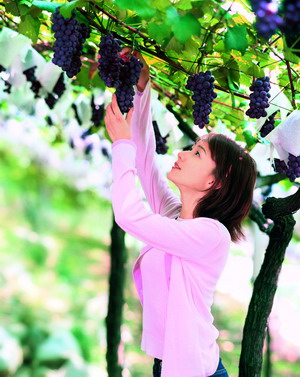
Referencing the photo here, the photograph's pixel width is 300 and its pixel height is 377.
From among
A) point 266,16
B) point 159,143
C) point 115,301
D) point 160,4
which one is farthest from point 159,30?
point 115,301

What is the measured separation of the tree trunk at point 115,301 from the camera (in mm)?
2670

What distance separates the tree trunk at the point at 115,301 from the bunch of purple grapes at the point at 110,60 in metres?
1.44

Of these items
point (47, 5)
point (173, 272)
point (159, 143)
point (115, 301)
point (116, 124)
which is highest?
point (159, 143)

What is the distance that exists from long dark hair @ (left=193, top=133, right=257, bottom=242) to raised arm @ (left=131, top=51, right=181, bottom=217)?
6.5 inches

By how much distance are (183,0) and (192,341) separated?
0.79 meters

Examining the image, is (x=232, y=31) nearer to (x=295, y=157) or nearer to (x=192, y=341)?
(x=295, y=157)

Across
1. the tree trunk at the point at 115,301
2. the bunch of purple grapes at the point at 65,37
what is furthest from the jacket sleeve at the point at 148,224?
the tree trunk at the point at 115,301

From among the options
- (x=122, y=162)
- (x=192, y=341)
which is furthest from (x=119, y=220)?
(x=192, y=341)

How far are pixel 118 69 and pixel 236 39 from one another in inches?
11.0

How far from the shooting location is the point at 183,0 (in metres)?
1.14

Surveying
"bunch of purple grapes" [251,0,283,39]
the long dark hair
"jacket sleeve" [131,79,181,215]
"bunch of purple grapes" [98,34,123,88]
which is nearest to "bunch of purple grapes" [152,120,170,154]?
"jacket sleeve" [131,79,181,215]

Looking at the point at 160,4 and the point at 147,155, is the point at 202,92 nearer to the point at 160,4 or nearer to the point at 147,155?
the point at 160,4

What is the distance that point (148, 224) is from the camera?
1.36m

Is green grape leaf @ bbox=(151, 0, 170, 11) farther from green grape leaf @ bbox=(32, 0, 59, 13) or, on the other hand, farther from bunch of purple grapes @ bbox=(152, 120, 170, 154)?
bunch of purple grapes @ bbox=(152, 120, 170, 154)
